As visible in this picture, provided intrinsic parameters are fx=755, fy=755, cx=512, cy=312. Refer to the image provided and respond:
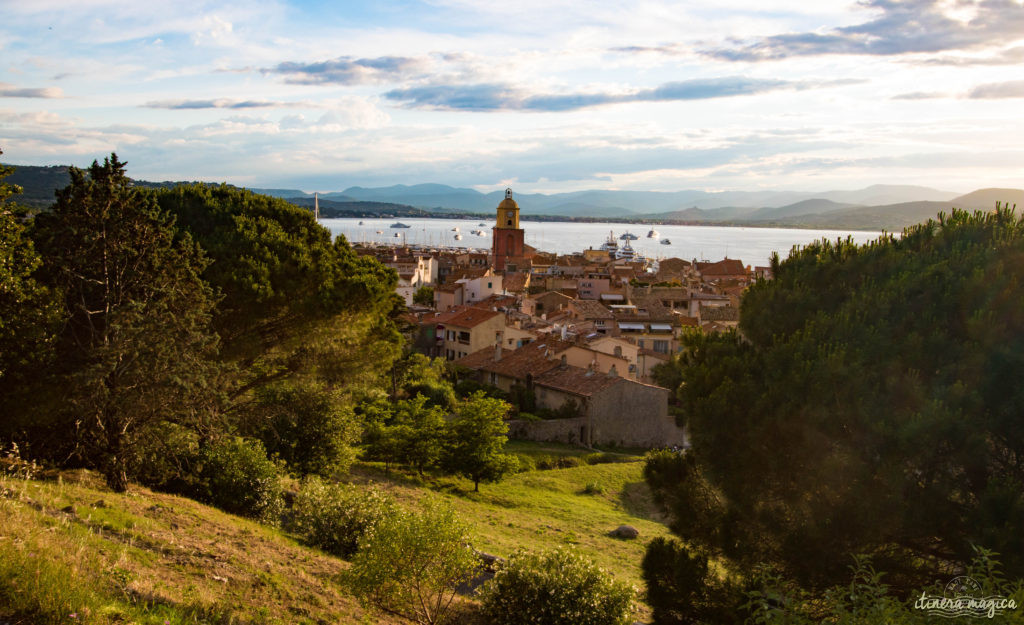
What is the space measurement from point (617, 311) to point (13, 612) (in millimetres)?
48664

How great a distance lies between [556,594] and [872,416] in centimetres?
428

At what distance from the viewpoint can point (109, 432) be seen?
12312mm

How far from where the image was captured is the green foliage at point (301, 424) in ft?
55.6

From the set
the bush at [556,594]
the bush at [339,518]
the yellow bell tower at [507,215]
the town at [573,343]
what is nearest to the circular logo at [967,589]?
the bush at [556,594]

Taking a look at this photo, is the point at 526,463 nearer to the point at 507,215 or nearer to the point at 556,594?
the point at 556,594

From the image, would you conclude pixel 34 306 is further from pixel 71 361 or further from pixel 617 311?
pixel 617 311

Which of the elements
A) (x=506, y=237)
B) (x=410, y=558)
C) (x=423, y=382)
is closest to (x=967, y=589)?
(x=410, y=558)

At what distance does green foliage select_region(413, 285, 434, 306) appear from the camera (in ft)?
219

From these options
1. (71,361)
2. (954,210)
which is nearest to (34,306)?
(71,361)

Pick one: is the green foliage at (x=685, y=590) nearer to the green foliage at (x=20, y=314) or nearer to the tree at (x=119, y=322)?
the tree at (x=119, y=322)

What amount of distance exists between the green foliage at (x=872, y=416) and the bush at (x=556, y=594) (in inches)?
70.3

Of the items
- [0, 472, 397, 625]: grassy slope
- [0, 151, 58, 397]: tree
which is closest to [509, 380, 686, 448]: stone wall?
[0, 472, 397, 625]: grassy slope

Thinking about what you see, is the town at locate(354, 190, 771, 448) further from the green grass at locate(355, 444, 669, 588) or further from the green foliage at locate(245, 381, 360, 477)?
the green foliage at locate(245, 381, 360, 477)

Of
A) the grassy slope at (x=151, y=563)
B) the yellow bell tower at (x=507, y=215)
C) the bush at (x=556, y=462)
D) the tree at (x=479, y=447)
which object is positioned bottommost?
the bush at (x=556, y=462)
